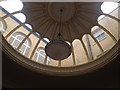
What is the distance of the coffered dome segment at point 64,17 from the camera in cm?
1163

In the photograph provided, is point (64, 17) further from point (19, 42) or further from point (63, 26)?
point (19, 42)

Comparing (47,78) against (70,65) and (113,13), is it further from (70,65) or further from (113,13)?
(113,13)

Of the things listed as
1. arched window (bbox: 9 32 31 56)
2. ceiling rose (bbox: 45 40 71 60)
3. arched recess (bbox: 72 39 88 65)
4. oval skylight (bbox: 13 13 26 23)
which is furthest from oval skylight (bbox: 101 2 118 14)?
arched window (bbox: 9 32 31 56)

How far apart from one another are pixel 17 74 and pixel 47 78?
117 cm

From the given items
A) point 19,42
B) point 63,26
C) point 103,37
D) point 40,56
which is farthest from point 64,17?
point 19,42

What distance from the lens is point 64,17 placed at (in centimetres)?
1201

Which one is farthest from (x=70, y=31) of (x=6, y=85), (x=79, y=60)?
(x=6, y=85)

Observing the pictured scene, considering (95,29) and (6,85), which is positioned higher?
(95,29)

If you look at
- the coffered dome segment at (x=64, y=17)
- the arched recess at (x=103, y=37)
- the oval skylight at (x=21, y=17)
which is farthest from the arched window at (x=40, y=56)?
the arched recess at (x=103, y=37)

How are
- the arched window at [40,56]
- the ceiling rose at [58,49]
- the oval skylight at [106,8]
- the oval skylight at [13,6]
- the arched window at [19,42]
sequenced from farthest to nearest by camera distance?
the arched window at [40,56] < the arched window at [19,42] < the oval skylight at [13,6] < the oval skylight at [106,8] < the ceiling rose at [58,49]

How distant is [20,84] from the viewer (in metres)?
12.3

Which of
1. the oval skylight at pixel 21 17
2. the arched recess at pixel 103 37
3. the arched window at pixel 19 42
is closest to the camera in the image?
the oval skylight at pixel 21 17

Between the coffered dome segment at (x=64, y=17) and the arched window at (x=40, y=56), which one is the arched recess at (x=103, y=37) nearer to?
the coffered dome segment at (x=64, y=17)

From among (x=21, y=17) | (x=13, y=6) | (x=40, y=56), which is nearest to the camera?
(x=13, y=6)
